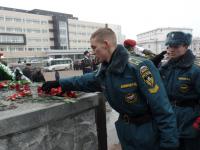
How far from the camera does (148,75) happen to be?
204 centimetres

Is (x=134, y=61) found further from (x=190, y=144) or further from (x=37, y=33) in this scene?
(x=37, y=33)

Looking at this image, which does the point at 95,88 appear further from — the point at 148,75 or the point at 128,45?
the point at 128,45

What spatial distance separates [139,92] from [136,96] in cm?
4

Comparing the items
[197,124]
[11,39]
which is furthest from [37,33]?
[197,124]

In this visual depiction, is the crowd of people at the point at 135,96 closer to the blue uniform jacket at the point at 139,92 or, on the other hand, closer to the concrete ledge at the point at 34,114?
the blue uniform jacket at the point at 139,92

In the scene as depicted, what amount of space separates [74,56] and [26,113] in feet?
240

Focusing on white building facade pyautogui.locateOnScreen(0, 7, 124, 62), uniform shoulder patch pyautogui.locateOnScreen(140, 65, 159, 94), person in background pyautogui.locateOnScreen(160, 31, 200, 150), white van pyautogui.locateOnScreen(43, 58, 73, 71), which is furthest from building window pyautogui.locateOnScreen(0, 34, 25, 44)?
uniform shoulder patch pyautogui.locateOnScreen(140, 65, 159, 94)

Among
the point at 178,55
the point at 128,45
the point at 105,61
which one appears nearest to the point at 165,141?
the point at 105,61

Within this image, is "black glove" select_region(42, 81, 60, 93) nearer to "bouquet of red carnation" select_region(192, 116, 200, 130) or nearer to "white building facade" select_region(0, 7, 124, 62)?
"bouquet of red carnation" select_region(192, 116, 200, 130)

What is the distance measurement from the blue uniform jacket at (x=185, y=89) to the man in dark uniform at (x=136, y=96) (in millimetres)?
791

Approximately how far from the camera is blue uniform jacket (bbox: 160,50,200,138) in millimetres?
2797

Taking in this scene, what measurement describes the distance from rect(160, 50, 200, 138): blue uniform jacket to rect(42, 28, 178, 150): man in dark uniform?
0.79m

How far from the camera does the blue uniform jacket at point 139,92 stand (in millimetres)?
2012

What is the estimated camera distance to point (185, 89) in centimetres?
280
